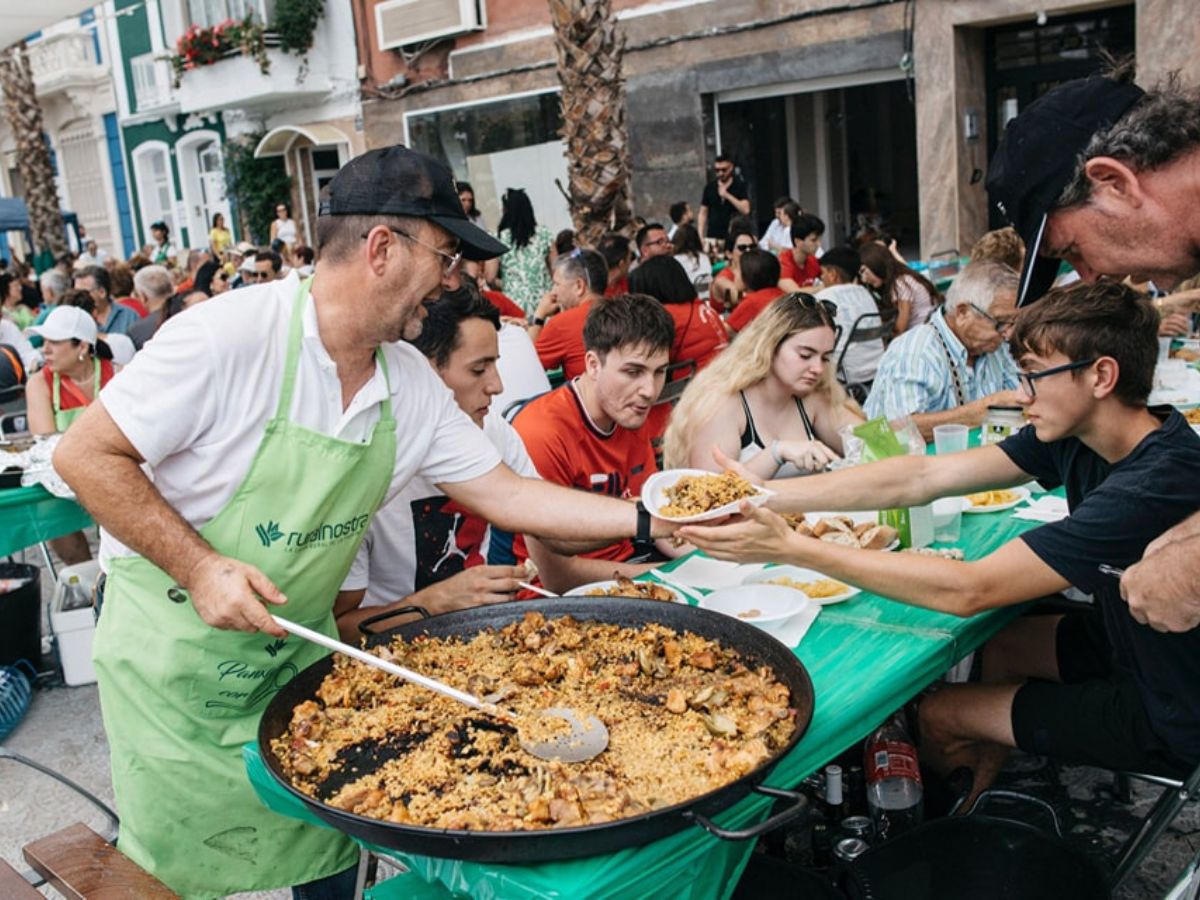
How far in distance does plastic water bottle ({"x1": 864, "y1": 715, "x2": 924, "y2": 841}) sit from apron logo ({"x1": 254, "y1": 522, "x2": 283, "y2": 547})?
188cm

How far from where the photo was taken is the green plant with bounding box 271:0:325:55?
20.1m

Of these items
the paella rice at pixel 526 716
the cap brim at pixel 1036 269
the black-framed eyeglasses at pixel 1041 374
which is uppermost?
the cap brim at pixel 1036 269

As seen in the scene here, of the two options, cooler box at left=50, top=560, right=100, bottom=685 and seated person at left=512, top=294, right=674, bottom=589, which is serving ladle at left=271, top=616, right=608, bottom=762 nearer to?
seated person at left=512, top=294, right=674, bottom=589

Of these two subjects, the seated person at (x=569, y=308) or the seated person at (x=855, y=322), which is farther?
the seated person at (x=855, y=322)

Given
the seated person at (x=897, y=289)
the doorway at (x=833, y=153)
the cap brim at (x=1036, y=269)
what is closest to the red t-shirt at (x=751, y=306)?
the seated person at (x=897, y=289)

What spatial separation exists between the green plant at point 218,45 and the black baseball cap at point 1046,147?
2096 centimetres

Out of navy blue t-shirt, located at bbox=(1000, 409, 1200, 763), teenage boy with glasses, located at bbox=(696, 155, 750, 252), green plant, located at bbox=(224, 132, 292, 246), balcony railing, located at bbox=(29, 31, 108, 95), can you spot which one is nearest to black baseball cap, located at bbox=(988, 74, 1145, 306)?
navy blue t-shirt, located at bbox=(1000, 409, 1200, 763)

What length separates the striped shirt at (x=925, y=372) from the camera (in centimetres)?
507

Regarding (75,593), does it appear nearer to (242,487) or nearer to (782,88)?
(242,487)

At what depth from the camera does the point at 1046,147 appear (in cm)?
228

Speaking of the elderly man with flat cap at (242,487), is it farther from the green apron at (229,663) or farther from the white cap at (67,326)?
the white cap at (67,326)

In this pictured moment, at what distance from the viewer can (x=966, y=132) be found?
11820mm

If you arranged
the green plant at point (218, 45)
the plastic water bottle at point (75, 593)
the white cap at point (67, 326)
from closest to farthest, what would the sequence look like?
the plastic water bottle at point (75, 593), the white cap at point (67, 326), the green plant at point (218, 45)

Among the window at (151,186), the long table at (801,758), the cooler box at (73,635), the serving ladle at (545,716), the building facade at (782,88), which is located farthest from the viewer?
the window at (151,186)
